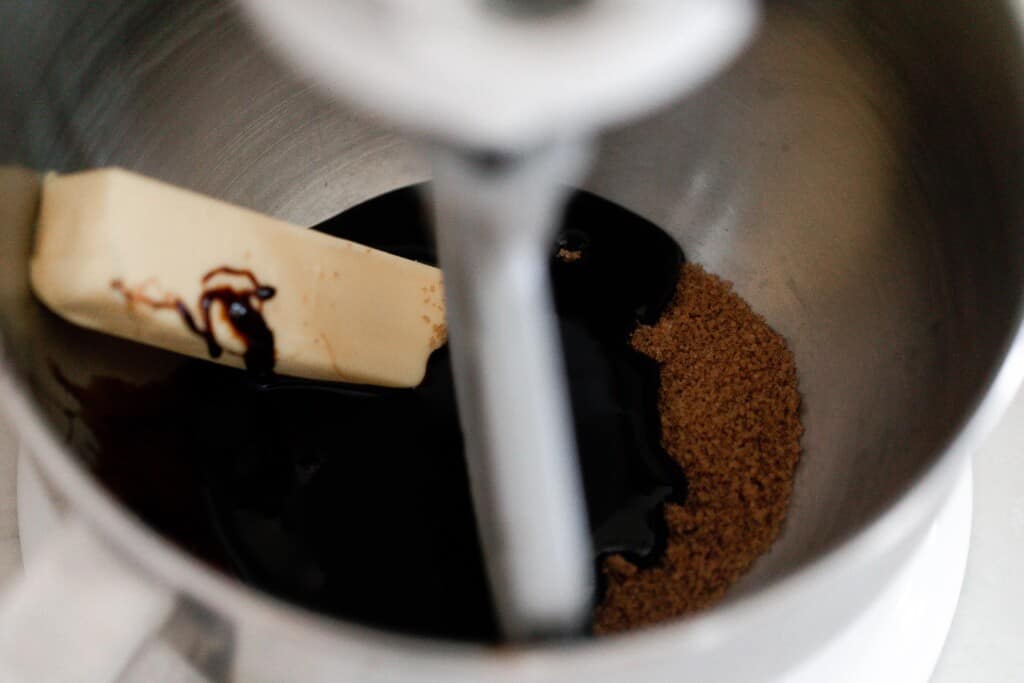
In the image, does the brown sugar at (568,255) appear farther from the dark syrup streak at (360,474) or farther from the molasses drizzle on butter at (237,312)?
the molasses drizzle on butter at (237,312)

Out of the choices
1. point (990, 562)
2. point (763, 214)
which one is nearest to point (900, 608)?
point (990, 562)

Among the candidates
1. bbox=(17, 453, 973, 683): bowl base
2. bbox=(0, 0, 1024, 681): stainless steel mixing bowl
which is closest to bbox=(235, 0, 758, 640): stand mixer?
bbox=(0, 0, 1024, 681): stainless steel mixing bowl

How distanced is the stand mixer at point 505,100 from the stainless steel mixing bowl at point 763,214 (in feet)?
0.29

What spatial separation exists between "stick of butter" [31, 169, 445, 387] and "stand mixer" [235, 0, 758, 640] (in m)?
0.18

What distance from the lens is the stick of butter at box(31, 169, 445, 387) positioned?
Result: 1.52ft

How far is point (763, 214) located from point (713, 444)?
17cm

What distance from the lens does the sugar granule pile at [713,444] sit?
0.51m

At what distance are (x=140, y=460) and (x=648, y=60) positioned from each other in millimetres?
359

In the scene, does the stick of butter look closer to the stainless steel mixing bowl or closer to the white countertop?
the stainless steel mixing bowl

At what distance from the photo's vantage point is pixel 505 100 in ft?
0.79

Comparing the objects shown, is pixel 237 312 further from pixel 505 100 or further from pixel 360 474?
pixel 505 100

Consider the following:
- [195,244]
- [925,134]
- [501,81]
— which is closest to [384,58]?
[501,81]

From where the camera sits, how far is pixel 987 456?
578 millimetres

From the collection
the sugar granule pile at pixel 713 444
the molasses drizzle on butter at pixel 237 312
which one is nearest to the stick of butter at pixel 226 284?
the molasses drizzle on butter at pixel 237 312
